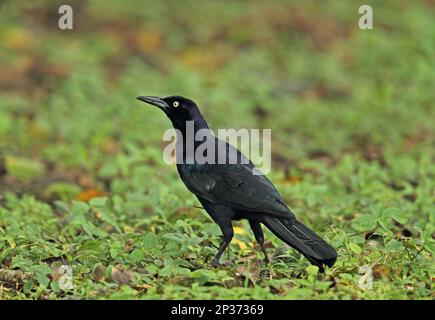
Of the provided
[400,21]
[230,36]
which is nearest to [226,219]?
[230,36]

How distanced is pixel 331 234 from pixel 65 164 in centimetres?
332

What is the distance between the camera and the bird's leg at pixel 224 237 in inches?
203

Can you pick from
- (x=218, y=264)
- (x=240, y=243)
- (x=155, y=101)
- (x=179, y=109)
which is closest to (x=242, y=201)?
(x=218, y=264)

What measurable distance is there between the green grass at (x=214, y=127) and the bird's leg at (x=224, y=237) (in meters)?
0.11

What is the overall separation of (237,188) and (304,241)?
1.83ft

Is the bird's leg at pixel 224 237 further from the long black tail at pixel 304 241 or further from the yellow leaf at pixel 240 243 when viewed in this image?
the yellow leaf at pixel 240 243

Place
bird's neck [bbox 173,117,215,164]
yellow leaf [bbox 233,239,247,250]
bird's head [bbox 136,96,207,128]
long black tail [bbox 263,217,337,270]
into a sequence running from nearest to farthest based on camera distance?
long black tail [bbox 263,217,337,270]
bird's neck [bbox 173,117,215,164]
bird's head [bbox 136,96,207,128]
yellow leaf [bbox 233,239,247,250]

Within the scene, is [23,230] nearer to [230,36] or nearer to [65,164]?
[65,164]

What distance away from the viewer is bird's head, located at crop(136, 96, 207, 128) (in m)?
5.61

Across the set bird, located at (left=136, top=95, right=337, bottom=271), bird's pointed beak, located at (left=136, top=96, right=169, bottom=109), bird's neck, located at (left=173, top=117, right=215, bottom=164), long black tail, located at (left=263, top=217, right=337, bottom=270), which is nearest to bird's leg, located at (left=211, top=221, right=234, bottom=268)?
bird, located at (left=136, top=95, right=337, bottom=271)

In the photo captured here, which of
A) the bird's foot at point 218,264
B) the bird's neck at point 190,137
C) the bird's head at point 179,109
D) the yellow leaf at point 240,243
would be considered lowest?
the bird's foot at point 218,264

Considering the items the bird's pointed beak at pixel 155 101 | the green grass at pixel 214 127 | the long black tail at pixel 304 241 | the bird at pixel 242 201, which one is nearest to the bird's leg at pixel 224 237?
the bird at pixel 242 201

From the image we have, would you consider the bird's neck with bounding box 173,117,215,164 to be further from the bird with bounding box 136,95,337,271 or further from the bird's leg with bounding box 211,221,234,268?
the bird's leg with bounding box 211,221,234,268

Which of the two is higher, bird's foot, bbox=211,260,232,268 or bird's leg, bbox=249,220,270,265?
bird's leg, bbox=249,220,270,265
